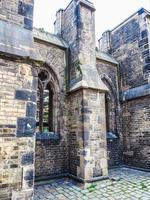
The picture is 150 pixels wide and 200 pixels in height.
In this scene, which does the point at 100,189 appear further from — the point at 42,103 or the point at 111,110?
the point at 111,110

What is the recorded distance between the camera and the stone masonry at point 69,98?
420cm

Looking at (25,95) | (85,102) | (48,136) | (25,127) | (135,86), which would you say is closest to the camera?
(25,127)

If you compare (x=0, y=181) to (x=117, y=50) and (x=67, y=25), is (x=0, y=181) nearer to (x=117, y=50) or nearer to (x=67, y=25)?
(x=67, y=25)

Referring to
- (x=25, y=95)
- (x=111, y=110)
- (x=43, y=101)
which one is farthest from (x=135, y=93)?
(x=25, y=95)

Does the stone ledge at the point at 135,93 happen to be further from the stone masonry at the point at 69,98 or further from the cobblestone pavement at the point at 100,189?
the cobblestone pavement at the point at 100,189

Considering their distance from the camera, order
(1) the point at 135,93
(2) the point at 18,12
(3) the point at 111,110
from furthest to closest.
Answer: (3) the point at 111,110
(1) the point at 135,93
(2) the point at 18,12

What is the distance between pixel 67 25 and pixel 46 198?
23.6ft

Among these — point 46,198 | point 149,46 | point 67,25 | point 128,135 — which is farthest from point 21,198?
point 149,46

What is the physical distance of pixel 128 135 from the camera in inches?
375

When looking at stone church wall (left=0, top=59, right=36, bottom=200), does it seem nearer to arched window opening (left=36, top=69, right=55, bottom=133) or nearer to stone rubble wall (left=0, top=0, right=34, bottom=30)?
stone rubble wall (left=0, top=0, right=34, bottom=30)

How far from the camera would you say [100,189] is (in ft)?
19.1

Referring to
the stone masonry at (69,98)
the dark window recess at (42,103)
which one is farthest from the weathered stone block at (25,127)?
the dark window recess at (42,103)

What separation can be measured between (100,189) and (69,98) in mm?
3563

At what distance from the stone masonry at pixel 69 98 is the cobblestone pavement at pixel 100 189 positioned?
35 cm
